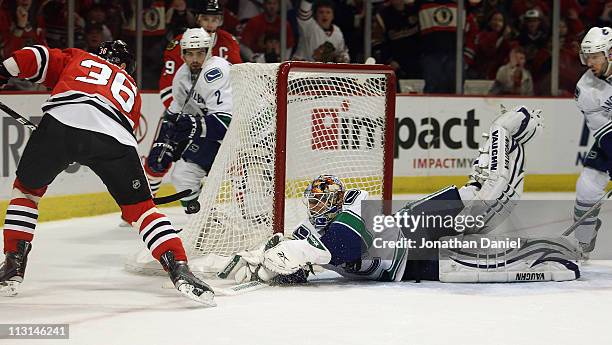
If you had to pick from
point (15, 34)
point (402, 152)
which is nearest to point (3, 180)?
point (15, 34)

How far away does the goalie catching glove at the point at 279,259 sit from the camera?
4.56m

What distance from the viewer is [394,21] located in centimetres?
876

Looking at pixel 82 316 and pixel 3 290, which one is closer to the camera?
pixel 82 316

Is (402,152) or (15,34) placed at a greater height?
(15,34)

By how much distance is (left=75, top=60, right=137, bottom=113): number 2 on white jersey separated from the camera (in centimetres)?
444

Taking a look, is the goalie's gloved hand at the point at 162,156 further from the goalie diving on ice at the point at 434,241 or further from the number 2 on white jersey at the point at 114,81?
the number 2 on white jersey at the point at 114,81

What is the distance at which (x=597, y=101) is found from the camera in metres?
5.71

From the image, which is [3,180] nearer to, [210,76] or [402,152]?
[210,76]

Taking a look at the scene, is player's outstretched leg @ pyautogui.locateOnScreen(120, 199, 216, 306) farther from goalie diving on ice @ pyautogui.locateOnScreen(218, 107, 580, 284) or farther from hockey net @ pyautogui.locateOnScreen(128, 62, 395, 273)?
hockey net @ pyautogui.locateOnScreen(128, 62, 395, 273)

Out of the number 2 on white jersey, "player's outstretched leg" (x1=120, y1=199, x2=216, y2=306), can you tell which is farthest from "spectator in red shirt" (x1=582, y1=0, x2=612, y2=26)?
"player's outstretched leg" (x1=120, y1=199, x2=216, y2=306)

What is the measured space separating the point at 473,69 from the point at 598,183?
3410 mm

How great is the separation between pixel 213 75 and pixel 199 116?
0.30 m

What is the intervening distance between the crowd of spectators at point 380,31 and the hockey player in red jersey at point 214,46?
3.25ft

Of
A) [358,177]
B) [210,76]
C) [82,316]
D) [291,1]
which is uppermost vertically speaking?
[291,1]
